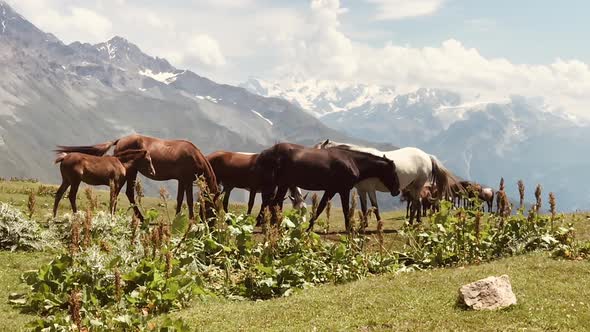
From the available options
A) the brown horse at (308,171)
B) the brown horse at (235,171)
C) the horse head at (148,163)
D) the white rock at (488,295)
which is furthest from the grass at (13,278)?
the brown horse at (235,171)

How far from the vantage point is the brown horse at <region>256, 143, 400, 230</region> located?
23047 millimetres

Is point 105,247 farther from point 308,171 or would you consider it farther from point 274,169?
point 308,171

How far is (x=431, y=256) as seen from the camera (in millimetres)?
15555

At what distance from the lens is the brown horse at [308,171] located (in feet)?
75.6

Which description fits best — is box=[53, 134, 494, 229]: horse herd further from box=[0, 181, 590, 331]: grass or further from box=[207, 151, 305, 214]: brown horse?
box=[0, 181, 590, 331]: grass

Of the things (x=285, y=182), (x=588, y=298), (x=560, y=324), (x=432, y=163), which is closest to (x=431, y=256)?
(x=588, y=298)

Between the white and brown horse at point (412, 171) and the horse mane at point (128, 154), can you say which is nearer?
the horse mane at point (128, 154)

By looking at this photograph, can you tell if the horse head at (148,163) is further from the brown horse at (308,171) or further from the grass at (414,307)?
the grass at (414,307)

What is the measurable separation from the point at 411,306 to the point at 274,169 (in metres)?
13.1

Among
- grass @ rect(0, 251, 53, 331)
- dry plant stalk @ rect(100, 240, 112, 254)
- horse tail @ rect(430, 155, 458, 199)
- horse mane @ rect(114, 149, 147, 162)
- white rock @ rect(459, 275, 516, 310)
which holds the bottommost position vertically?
grass @ rect(0, 251, 53, 331)

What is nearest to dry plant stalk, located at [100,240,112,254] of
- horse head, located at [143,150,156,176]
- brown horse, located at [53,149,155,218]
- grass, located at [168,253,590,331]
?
grass, located at [168,253,590,331]

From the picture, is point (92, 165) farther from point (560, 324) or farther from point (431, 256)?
point (560, 324)

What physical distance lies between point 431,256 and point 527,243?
302cm

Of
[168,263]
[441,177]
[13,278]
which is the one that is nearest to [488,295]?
[168,263]
